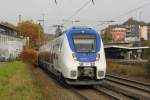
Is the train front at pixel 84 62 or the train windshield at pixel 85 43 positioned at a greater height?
the train windshield at pixel 85 43

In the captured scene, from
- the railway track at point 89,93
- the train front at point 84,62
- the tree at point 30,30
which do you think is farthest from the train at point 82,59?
the tree at point 30,30

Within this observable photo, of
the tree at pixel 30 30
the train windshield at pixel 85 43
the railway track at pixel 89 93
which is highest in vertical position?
the tree at pixel 30 30

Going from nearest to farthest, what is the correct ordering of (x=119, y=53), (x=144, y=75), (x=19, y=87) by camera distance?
(x=19, y=87)
(x=144, y=75)
(x=119, y=53)

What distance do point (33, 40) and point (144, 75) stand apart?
94312 mm

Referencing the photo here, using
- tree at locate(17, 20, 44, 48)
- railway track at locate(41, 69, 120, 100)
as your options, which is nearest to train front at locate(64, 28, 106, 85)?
railway track at locate(41, 69, 120, 100)

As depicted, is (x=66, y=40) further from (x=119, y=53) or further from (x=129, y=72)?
(x=119, y=53)

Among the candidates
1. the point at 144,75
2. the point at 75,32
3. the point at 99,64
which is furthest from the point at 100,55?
the point at 144,75

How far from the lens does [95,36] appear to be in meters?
22.3

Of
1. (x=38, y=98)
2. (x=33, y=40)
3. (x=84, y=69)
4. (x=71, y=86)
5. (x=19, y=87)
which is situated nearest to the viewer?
(x=38, y=98)

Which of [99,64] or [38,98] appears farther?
[99,64]

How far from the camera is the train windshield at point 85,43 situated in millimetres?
21552

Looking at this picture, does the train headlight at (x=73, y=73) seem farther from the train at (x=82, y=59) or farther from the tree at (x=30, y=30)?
the tree at (x=30, y=30)

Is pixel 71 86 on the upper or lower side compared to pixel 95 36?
lower

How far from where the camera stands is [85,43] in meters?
21.9
